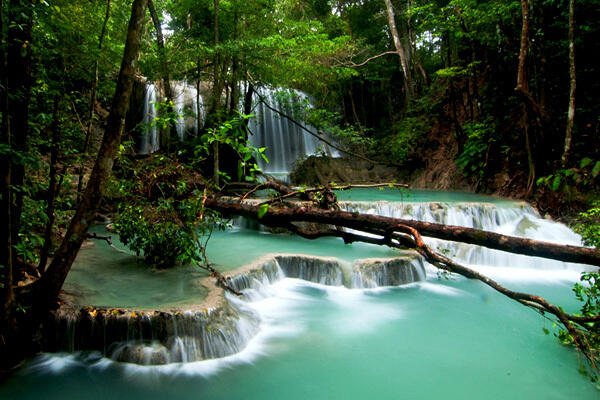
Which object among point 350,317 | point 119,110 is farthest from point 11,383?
point 350,317

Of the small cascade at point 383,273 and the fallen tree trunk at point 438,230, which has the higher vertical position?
the fallen tree trunk at point 438,230

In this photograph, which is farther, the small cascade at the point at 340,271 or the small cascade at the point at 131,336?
the small cascade at the point at 340,271

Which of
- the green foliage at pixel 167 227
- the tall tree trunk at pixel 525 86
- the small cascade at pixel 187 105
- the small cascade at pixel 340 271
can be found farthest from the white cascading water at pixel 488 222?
the small cascade at pixel 187 105

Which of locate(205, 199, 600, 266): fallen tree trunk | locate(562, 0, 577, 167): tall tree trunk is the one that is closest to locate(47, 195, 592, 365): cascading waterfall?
locate(205, 199, 600, 266): fallen tree trunk

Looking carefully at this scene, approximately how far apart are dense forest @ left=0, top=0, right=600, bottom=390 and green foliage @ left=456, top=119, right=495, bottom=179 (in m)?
0.07

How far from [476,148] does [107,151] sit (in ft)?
43.9

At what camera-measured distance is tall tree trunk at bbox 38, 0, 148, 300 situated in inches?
120

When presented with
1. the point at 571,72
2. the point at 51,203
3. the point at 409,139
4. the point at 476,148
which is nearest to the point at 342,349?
the point at 51,203

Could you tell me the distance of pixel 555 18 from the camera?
1148 cm

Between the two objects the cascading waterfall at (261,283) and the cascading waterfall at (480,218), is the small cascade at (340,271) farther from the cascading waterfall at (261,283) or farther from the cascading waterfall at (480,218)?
the cascading waterfall at (480,218)

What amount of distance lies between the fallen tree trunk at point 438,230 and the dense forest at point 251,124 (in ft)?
0.05

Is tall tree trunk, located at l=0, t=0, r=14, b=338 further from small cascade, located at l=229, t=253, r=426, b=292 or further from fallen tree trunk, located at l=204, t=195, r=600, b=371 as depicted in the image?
small cascade, located at l=229, t=253, r=426, b=292

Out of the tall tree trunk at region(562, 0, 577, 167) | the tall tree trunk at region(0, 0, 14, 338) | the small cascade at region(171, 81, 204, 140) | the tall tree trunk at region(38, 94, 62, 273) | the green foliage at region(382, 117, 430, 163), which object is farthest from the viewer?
the small cascade at region(171, 81, 204, 140)

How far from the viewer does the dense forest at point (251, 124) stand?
309 centimetres
